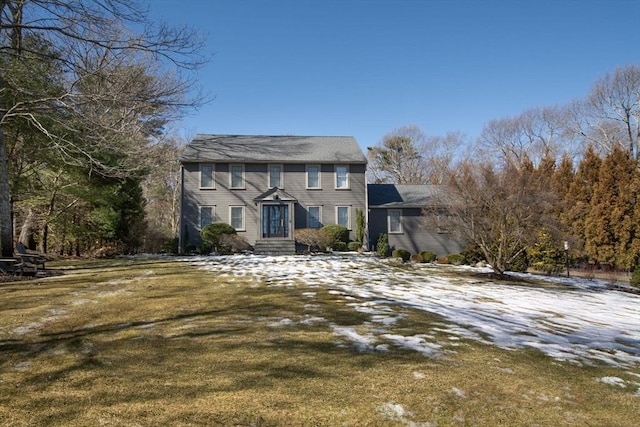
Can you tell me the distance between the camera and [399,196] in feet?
80.1

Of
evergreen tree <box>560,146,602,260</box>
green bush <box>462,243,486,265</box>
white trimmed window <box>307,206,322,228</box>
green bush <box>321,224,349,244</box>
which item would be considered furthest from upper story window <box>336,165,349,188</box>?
evergreen tree <box>560,146,602,260</box>

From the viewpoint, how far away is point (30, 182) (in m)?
16.1

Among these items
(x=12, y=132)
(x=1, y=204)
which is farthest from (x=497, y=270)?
(x=12, y=132)

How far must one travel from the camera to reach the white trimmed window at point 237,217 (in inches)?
861

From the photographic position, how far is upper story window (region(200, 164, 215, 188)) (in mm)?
22109

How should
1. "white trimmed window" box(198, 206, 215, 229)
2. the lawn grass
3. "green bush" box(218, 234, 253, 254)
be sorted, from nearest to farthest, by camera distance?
the lawn grass
"green bush" box(218, 234, 253, 254)
"white trimmed window" box(198, 206, 215, 229)

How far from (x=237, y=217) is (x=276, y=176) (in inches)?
131

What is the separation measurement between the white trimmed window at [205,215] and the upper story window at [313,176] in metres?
5.84

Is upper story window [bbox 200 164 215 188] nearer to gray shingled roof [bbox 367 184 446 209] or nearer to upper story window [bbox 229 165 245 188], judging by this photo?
upper story window [bbox 229 165 245 188]

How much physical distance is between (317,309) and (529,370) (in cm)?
348

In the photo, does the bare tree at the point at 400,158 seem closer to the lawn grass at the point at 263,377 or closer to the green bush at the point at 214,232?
the green bush at the point at 214,232

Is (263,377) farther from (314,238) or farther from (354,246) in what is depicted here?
(354,246)

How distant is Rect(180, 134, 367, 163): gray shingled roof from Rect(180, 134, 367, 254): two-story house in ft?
0.19

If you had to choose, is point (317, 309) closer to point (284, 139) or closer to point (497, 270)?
point (497, 270)
